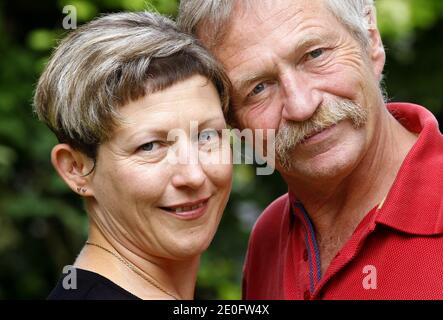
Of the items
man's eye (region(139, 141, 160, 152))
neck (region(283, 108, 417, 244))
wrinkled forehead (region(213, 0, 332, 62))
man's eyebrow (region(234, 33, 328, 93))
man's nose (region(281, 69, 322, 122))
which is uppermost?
wrinkled forehead (region(213, 0, 332, 62))

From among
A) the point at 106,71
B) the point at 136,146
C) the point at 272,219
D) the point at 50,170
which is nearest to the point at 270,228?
the point at 272,219

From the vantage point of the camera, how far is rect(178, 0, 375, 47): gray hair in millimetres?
2727

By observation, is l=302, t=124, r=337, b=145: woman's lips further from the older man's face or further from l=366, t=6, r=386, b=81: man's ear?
l=366, t=6, r=386, b=81: man's ear

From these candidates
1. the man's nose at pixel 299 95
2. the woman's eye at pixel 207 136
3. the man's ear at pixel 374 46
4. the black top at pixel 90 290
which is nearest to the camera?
the black top at pixel 90 290

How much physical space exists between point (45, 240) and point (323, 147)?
10.7 feet

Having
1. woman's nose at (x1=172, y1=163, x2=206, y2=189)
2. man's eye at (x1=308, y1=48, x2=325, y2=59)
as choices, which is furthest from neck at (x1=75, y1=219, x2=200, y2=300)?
man's eye at (x1=308, y1=48, x2=325, y2=59)

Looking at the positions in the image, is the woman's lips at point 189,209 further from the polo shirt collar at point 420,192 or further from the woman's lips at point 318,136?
the polo shirt collar at point 420,192

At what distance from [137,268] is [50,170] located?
112 inches

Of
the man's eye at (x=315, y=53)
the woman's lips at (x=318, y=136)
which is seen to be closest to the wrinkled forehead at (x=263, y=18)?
the man's eye at (x=315, y=53)

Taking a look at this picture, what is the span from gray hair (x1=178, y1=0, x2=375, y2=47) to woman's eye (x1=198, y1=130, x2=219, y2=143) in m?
0.40

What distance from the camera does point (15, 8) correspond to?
18.9 feet

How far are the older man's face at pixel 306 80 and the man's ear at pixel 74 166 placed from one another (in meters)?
0.60

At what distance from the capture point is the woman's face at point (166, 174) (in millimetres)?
2410
